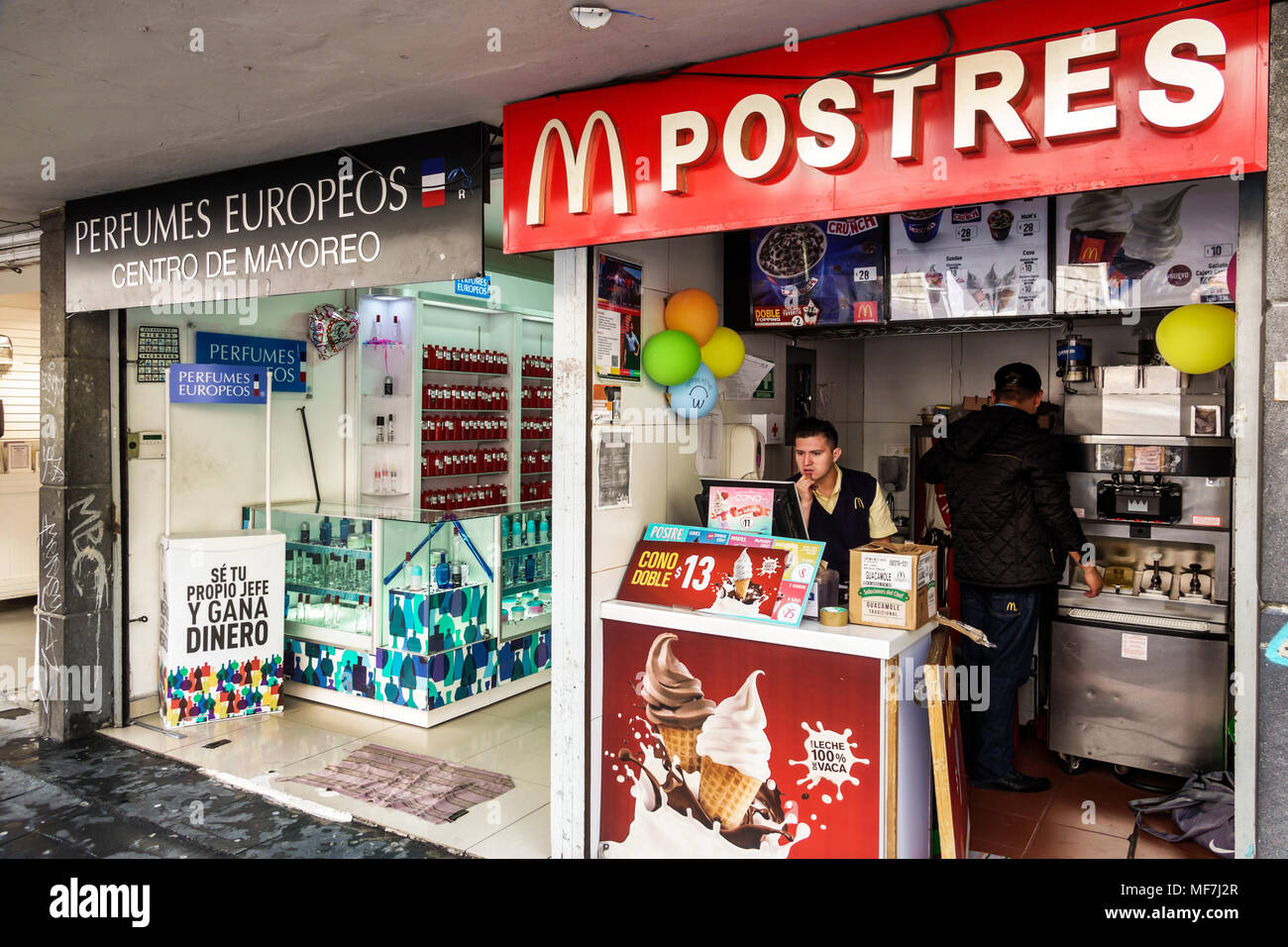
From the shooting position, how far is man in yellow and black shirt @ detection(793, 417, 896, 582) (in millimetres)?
3766

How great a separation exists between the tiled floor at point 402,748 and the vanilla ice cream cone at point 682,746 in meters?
0.83

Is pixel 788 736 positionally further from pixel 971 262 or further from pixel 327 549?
pixel 327 549

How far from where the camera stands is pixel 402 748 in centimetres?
496

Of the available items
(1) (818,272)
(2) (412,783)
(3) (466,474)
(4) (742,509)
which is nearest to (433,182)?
(4) (742,509)

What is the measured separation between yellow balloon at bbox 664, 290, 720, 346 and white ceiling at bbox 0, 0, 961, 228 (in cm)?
101

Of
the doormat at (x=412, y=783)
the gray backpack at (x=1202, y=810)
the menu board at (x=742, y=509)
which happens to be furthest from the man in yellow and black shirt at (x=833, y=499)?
the doormat at (x=412, y=783)

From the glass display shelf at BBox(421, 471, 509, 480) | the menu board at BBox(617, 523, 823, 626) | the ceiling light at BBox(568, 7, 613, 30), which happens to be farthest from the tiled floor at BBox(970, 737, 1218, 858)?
the glass display shelf at BBox(421, 471, 509, 480)

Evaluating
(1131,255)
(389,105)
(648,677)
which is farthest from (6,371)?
(1131,255)

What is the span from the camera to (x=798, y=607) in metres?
3.09

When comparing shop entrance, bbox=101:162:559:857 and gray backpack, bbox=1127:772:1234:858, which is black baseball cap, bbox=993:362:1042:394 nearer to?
gray backpack, bbox=1127:772:1234:858

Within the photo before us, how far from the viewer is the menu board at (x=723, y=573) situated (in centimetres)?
316

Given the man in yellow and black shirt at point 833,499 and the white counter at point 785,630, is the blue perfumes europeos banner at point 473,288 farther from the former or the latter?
the white counter at point 785,630
